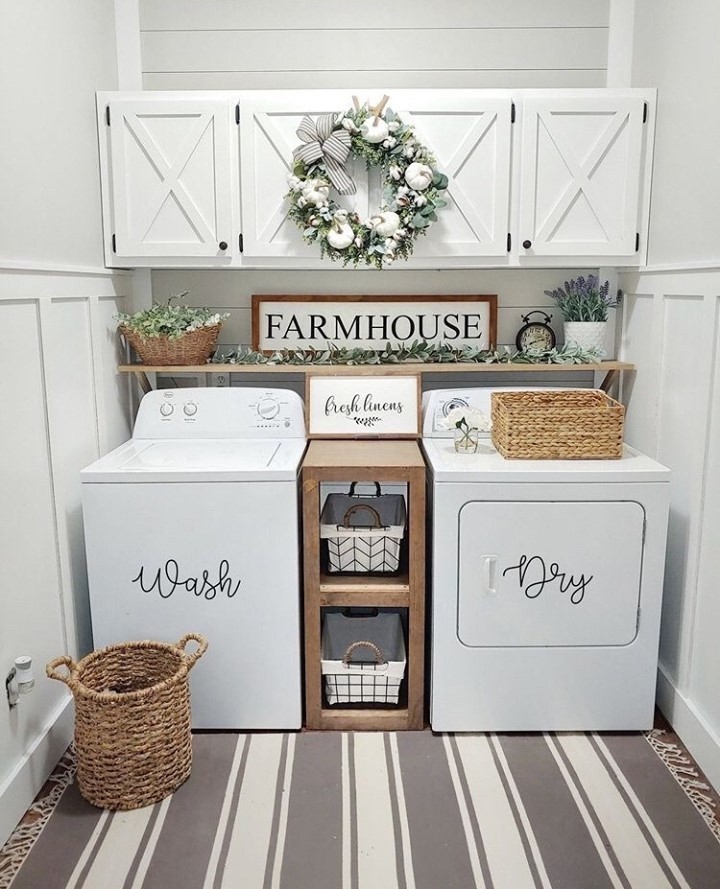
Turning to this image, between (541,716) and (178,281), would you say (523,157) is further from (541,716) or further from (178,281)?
(541,716)

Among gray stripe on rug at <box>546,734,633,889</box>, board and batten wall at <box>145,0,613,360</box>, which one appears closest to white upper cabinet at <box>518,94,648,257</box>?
board and batten wall at <box>145,0,613,360</box>

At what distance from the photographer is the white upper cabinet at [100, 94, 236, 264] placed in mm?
2627

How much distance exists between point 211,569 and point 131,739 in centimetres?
51

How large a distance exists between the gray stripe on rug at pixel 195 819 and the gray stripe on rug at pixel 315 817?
193 millimetres

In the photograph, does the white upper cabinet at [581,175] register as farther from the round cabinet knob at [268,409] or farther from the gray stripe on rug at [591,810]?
the gray stripe on rug at [591,810]

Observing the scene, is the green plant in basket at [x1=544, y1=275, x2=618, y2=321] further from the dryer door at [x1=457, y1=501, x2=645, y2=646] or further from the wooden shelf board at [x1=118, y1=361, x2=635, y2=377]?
the dryer door at [x1=457, y1=501, x2=645, y2=646]

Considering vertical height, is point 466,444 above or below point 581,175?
below

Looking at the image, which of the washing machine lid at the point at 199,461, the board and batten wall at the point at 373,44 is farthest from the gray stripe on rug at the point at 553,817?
the board and batten wall at the point at 373,44

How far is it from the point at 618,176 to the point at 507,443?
3.21 feet

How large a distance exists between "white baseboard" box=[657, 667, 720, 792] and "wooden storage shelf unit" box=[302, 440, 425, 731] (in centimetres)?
77

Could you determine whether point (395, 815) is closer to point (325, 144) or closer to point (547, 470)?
point (547, 470)

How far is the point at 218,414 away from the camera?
2.81 m

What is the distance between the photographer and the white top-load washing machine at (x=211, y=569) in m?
2.34

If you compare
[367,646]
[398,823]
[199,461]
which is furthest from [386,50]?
[398,823]
